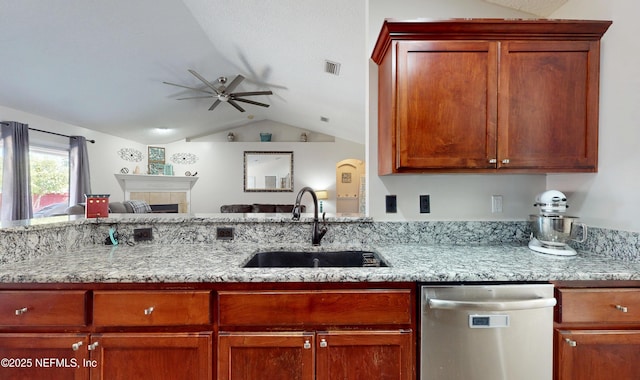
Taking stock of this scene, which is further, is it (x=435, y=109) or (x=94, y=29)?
(x=94, y=29)

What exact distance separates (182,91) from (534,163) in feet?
16.2

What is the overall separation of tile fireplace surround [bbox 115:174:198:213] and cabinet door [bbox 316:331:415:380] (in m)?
6.53

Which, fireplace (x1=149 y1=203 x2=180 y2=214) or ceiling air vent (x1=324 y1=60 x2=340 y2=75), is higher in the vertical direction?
ceiling air vent (x1=324 y1=60 x2=340 y2=75)

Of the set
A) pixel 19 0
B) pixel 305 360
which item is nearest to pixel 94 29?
pixel 19 0

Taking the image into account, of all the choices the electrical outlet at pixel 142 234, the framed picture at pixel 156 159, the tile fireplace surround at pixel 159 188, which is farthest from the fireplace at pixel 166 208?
the electrical outlet at pixel 142 234

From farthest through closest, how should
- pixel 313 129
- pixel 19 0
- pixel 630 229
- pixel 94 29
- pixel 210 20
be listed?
1. pixel 313 129
2. pixel 210 20
3. pixel 94 29
4. pixel 19 0
5. pixel 630 229

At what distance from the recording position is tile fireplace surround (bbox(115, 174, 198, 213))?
6090mm

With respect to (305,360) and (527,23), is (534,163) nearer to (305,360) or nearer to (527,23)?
(527,23)

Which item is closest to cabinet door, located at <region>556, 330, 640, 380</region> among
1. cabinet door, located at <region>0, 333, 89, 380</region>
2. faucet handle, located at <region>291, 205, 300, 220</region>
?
faucet handle, located at <region>291, 205, 300, 220</region>

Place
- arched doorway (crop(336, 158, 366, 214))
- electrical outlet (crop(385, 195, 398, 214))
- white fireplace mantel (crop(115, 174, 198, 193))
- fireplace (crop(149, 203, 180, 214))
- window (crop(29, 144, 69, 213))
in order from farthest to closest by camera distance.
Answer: arched doorway (crop(336, 158, 366, 214))
fireplace (crop(149, 203, 180, 214))
white fireplace mantel (crop(115, 174, 198, 193))
window (crop(29, 144, 69, 213))
electrical outlet (crop(385, 195, 398, 214))

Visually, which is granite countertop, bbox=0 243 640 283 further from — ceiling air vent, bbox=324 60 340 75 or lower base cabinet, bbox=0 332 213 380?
ceiling air vent, bbox=324 60 340 75

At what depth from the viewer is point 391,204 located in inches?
65.4

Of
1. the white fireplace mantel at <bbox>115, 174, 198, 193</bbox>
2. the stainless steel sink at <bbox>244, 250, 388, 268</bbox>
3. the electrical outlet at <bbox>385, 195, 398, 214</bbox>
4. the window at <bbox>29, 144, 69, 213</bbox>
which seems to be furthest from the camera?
the white fireplace mantel at <bbox>115, 174, 198, 193</bbox>

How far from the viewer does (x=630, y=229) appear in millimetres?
1280
